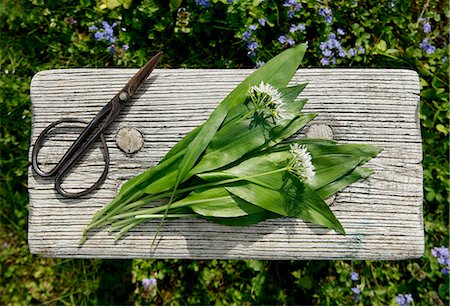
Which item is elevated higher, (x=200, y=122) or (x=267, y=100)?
(x=267, y=100)

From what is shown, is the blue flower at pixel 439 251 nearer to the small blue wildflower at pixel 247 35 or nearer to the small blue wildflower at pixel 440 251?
the small blue wildflower at pixel 440 251

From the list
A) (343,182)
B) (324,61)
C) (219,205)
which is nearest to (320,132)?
(343,182)

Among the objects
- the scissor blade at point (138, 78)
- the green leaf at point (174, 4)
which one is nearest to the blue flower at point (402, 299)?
the scissor blade at point (138, 78)

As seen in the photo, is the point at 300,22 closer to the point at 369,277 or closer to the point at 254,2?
the point at 254,2

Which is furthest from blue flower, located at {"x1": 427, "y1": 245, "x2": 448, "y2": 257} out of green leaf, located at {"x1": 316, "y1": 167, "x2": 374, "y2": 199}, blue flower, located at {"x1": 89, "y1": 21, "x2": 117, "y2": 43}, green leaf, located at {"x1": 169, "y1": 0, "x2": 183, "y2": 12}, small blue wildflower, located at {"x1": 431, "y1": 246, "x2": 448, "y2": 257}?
blue flower, located at {"x1": 89, "y1": 21, "x2": 117, "y2": 43}

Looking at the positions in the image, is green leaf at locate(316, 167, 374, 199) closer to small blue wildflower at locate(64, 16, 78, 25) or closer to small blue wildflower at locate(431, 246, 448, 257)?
small blue wildflower at locate(431, 246, 448, 257)

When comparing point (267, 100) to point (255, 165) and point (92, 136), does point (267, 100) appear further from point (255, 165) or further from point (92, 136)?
point (92, 136)
